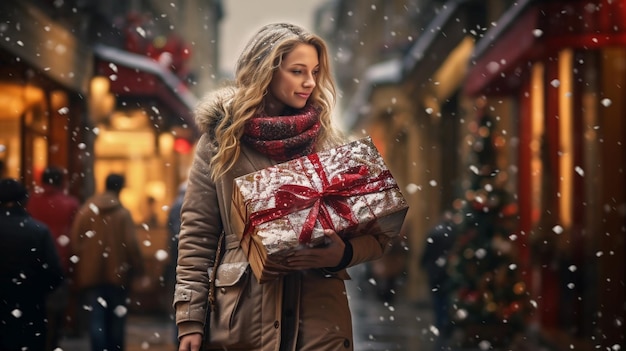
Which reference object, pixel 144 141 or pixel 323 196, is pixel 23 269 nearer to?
pixel 323 196

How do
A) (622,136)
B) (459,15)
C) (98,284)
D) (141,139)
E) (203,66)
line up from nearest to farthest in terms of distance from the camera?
1. (98,284)
2. (622,136)
3. (459,15)
4. (141,139)
5. (203,66)

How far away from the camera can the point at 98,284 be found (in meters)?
9.21

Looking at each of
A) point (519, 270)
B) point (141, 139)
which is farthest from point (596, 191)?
point (141, 139)

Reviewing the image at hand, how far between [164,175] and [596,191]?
10.1 m

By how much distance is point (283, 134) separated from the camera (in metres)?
3.52

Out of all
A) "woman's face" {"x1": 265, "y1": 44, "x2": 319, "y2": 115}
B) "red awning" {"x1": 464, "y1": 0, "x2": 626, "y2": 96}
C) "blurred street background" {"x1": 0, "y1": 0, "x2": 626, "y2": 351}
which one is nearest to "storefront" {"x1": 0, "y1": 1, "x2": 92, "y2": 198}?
"blurred street background" {"x1": 0, "y1": 0, "x2": 626, "y2": 351}

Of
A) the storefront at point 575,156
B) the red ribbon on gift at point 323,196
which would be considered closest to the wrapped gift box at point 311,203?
the red ribbon on gift at point 323,196

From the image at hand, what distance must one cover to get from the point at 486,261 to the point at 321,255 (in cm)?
825

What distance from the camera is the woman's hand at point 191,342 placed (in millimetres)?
3504

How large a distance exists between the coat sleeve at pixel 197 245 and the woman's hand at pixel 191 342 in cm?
2

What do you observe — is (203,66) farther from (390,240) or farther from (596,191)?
(390,240)

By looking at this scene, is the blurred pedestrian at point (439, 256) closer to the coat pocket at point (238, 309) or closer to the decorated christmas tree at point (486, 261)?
the decorated christmas tree at point (486, 261)

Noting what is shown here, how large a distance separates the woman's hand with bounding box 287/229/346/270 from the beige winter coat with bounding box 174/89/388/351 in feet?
0.30

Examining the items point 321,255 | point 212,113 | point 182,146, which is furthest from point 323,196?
point 182,146
